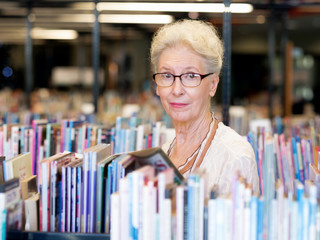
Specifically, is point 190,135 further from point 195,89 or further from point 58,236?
point 58,236

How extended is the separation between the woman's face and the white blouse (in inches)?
6.6

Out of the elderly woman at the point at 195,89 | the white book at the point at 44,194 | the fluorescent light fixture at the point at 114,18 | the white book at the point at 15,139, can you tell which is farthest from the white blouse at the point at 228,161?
the fluorescent light fixture at the point at 114,18

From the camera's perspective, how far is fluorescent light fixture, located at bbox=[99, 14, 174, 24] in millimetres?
6730

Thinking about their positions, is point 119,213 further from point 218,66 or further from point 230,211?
point 218,66

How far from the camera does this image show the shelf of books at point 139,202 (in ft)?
4.63

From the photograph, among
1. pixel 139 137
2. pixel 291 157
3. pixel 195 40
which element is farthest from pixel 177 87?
pixel 291 157

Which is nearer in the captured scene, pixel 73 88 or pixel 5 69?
pixel 5 69

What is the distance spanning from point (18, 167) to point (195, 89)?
80 centimetres

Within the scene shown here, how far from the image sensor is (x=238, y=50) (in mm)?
15297

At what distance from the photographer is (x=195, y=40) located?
196cm

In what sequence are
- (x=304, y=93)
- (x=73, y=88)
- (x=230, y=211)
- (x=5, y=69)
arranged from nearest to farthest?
(x=230, y=211) < (x=5, y=69) < (x=304, y=93) < (x=73, y=88)

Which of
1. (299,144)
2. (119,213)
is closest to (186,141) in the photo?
(119,213)

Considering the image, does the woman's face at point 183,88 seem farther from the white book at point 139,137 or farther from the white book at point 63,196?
the white book at point 139,137

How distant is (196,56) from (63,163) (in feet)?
2.38
